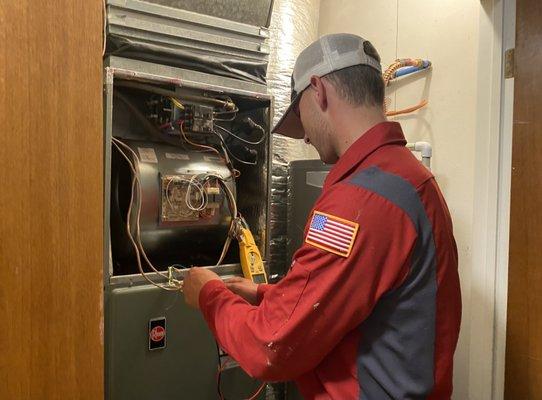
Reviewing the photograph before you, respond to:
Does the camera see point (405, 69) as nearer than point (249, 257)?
No

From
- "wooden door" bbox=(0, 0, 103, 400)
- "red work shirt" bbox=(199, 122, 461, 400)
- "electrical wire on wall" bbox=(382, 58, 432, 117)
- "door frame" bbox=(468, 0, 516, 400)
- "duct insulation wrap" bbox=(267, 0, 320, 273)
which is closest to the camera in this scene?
"wooden door" bbox=(0, 0, 103, 400)

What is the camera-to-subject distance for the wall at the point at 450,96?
1.63 m

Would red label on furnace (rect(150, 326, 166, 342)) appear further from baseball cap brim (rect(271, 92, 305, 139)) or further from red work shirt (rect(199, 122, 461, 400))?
baseball cap brim (rect(271, 92, 305, 139))

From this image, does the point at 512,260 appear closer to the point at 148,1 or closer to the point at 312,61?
the point at 312,61

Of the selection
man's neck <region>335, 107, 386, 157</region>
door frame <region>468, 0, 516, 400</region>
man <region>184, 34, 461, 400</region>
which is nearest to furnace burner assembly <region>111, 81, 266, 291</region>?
man <region>184, 34, 461, 400</region>

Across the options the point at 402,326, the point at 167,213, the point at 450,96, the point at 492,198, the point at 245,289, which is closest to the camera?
the point at 402,326

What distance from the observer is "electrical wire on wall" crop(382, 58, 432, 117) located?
176 cm

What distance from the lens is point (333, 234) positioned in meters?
0.85

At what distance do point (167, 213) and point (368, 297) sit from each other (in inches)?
31.8

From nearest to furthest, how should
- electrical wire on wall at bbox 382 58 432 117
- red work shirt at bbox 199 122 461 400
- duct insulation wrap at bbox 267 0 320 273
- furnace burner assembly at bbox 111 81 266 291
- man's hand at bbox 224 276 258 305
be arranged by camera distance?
red work shirt at bbox 199 122 461 400 → man's hand at bbox 224 276 258 305 → furnace burner assembly at bbox 111 81 266 291 → electrical wire on wall at bbox 382 58 432 117 → duct insulation wrap at bbox 267 0 320 273

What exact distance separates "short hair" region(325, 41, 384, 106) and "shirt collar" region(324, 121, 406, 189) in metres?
0.08

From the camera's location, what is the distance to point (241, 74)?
1588 millimetres

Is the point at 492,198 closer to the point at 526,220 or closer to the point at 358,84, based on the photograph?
the point at 526,220

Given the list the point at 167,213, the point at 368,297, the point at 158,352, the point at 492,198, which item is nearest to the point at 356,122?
the point at 368,297
